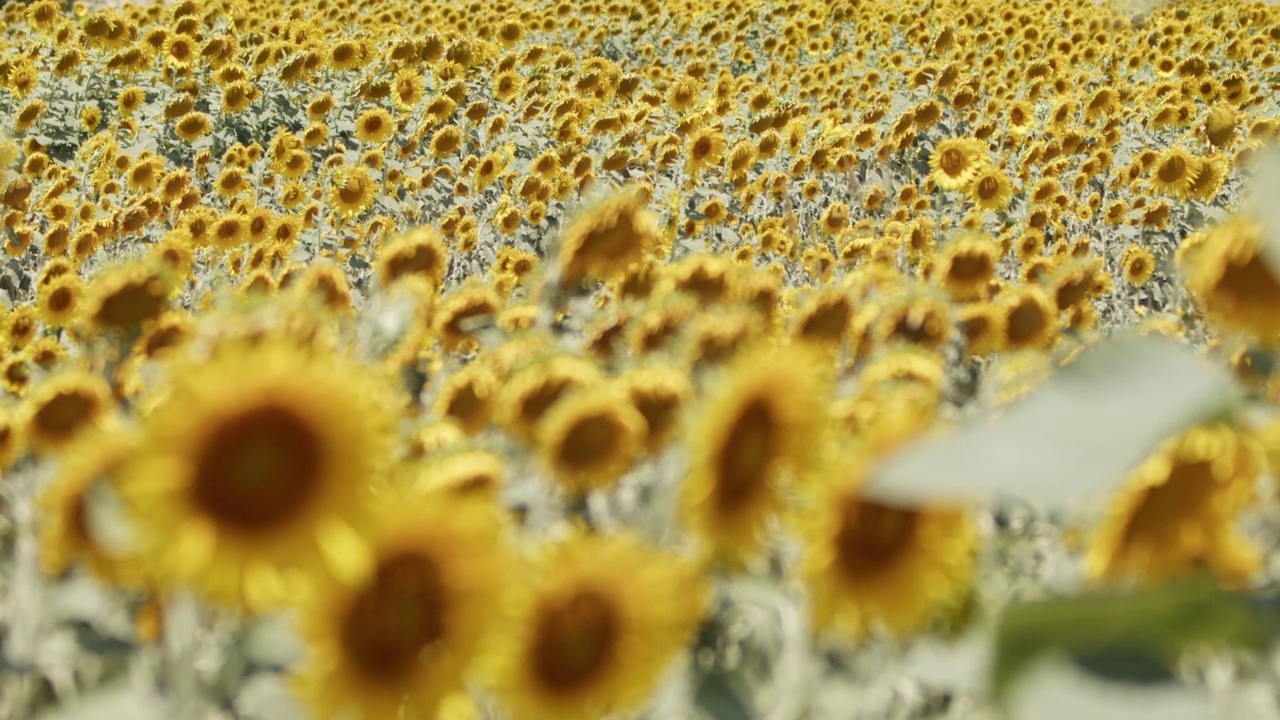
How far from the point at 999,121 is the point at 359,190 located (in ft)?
20.4

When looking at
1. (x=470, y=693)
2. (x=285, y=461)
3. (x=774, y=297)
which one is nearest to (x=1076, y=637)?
(x=285, y=461)

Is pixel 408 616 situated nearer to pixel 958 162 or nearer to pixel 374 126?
pixel 958 162

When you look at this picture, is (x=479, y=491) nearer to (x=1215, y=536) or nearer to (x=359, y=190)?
(x=1215, y=536)

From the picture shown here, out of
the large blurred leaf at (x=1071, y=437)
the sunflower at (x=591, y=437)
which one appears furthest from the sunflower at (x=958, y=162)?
the large blurred leaf at (x=1071, y=437)

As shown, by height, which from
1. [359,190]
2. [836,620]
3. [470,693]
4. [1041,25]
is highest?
[836,620]

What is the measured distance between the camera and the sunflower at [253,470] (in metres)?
Result: 1.00

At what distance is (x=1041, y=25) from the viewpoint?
13.1m

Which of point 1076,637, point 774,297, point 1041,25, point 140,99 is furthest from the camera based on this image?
point 1041,25

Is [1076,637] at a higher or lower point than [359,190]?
higher

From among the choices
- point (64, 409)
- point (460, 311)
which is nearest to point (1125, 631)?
point (64, 409)

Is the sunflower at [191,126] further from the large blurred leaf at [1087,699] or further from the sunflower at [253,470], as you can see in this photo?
the large blurred leaf at [1087,699]

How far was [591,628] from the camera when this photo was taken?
113 centimetres

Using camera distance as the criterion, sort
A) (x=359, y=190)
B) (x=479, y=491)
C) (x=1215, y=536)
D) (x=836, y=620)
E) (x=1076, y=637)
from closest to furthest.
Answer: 1. (x=1076, y=637)
2. (x=1215, y=536)
3. (x=836, y=620)
4. (x=479, y=491)
5. (x=359, y=190)

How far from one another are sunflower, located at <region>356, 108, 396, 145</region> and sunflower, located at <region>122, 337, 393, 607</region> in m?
7.12
